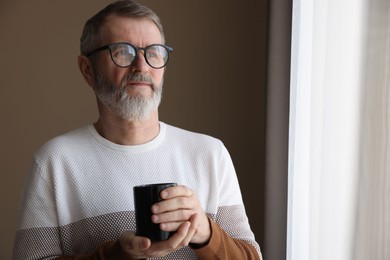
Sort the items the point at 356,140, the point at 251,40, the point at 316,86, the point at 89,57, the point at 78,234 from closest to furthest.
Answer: the point at 356,140, the point at 78,234, the point at 89,57, the point at 316,86, the point at 251,40

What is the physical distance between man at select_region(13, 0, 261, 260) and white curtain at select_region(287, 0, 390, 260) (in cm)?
27

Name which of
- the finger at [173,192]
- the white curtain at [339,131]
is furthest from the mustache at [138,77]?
the white curtain at [339,131]

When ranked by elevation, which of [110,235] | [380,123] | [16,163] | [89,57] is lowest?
[16,163]

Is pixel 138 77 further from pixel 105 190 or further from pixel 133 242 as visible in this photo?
pixel 133 242

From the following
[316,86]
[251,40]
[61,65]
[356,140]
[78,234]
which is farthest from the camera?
[61,65]

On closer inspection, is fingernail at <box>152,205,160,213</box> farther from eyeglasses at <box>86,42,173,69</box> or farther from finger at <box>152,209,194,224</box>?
eyeglasses at <box>86,42,173,69</box>

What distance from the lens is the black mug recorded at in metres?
1.03

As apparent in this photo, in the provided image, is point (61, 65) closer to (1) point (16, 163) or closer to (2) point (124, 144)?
(1) point (16, 163)

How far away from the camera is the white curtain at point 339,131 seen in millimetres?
1021

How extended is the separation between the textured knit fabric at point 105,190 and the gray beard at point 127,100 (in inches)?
3.6

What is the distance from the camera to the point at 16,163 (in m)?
2.91

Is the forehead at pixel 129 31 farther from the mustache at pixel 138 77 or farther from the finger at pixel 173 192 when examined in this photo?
the finger at pixel 173 192

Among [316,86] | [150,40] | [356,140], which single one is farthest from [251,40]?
[356,140]

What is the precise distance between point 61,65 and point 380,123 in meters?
2.16
